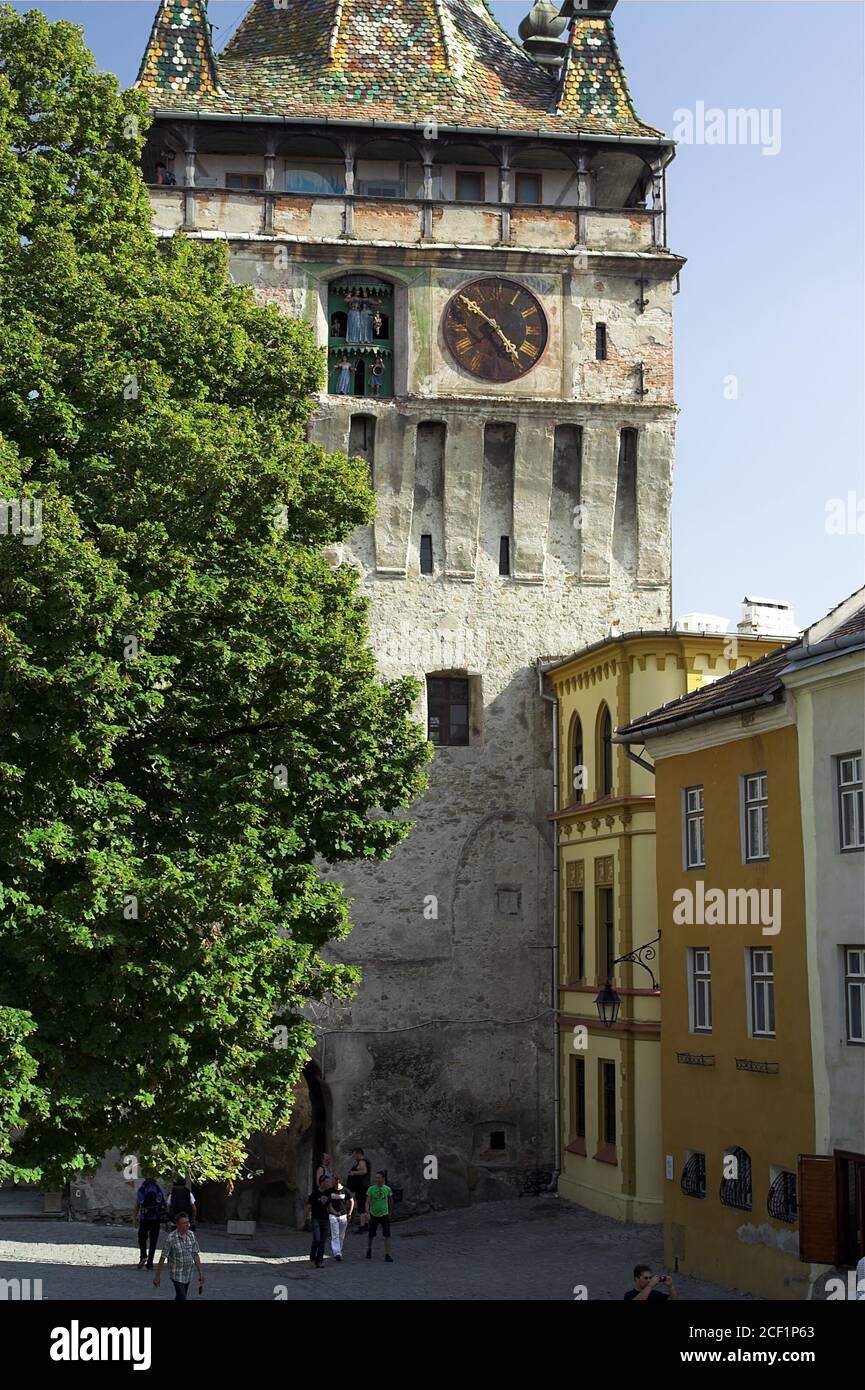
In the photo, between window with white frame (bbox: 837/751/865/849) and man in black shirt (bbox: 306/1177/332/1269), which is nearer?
window with white frame (bbox: 837/751/865/849)

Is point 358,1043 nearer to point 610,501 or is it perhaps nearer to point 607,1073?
point 607,1073

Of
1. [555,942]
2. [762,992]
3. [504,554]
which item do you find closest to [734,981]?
[762,992]

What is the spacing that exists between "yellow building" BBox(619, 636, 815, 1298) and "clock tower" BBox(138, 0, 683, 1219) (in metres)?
9.39

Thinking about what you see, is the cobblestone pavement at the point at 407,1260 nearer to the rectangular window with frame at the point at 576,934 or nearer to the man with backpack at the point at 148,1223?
the man with backpack at the point at 148,1223

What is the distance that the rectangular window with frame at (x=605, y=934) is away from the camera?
31.3 meters

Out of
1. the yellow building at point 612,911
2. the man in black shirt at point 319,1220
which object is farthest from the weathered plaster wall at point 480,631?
the man in black shirt at point 319,1220

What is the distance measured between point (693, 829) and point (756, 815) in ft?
7.09

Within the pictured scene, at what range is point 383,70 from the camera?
37.4m

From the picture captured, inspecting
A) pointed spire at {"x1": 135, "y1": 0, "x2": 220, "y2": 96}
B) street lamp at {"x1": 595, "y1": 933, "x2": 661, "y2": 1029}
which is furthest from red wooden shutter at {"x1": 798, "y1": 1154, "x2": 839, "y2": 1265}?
pointed spire at {"x1": 135, "y1": 0, "x2": 220, "y2": 96}

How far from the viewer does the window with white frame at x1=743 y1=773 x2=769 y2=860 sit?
22.0m

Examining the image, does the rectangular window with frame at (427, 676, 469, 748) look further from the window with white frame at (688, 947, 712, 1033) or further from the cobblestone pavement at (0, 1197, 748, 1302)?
the window with white frame at (688, 947, 712, 1033)

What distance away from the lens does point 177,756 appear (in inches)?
720

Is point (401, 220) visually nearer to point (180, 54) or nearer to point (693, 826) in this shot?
point (180, 54)
